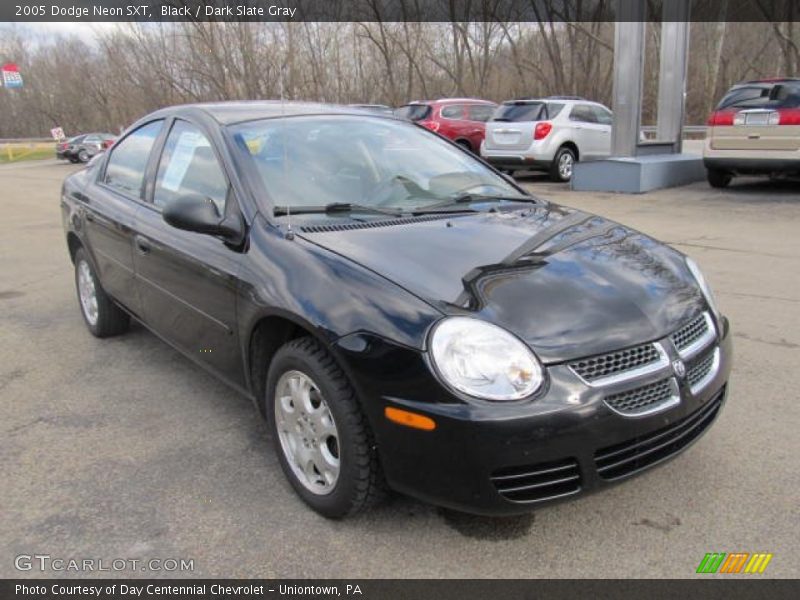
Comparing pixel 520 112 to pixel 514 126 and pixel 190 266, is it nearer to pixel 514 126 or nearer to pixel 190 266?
pixel 514 126

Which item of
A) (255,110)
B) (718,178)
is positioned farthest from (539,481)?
(718,178)

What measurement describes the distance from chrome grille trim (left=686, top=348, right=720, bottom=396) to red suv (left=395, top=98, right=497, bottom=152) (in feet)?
45.6

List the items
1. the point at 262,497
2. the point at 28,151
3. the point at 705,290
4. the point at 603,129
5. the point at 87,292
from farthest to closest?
the point at 28,151
the point at 603,129
the point at 87,292
the point at 705,290
the point at 262,497

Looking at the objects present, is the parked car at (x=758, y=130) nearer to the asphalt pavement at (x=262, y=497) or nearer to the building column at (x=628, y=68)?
the building column at (x=628, y=68)

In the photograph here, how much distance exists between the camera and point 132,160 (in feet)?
14.4

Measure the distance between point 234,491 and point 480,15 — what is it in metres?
39.1

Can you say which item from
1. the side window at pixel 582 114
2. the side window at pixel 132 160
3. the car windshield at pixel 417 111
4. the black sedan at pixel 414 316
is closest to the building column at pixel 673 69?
the side window at pixel 582 114

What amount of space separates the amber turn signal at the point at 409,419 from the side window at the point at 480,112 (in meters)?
15.3

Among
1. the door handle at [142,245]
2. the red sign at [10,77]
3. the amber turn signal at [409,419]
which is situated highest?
the red sign at [10,77]

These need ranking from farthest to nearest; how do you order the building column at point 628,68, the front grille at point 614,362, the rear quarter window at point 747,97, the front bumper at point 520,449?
the building column at point 628,68
the rear quarter window at point 747,97
the front grille at point 614,362
the front bumper at point 520,449

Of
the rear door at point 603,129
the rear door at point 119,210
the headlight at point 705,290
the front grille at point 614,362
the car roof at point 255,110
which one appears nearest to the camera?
the front grille at point 614,362

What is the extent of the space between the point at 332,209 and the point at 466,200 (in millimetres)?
718

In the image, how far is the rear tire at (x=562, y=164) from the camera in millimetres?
14016

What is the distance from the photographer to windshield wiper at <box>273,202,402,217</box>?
119 inches
